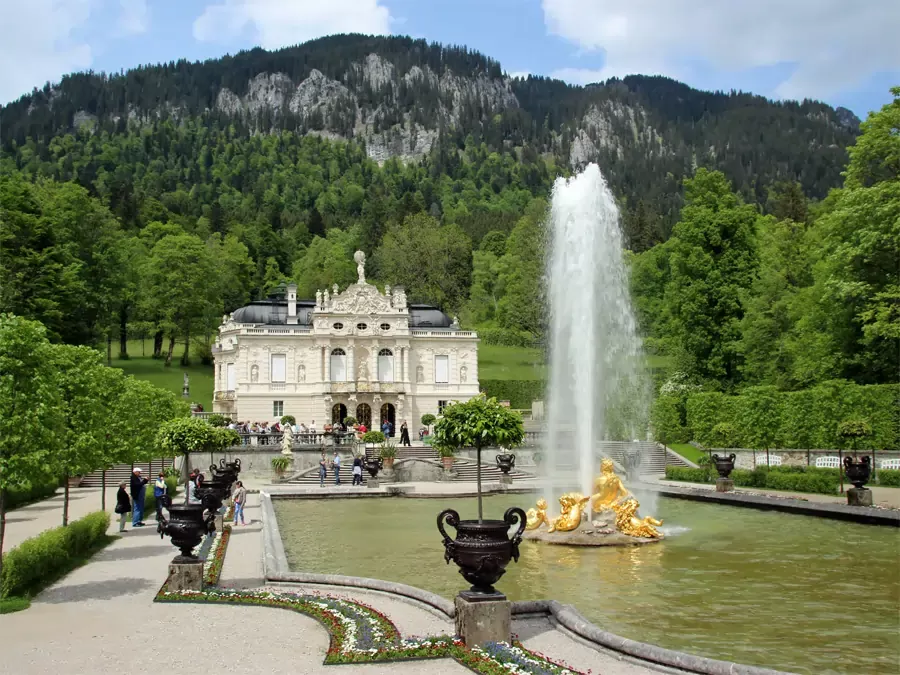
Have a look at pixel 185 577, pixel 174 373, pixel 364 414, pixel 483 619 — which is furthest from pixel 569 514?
pixel 174 373

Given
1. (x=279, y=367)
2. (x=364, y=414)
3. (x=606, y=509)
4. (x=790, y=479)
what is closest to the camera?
(x=606, y=509)

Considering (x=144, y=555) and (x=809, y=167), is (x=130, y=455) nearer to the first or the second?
(x=144, y=555)

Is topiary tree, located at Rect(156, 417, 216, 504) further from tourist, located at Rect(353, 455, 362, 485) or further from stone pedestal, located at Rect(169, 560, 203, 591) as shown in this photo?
tourist, located at Rect(353, 455, 362, 485)

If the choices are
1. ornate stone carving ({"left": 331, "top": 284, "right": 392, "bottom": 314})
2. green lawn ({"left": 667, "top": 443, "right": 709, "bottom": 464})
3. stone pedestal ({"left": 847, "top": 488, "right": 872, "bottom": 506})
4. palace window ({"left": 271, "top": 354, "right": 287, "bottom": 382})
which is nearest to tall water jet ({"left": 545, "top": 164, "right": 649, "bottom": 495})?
stone pedestal ({"left": 847, "top": 488, "right": 872, "bottom": 506})

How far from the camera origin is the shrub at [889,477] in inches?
1161

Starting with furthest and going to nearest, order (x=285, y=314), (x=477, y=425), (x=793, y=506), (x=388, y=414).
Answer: (x=285, y=314), (x=388, y=414), (x=793, y=506), (x=477, y=425)

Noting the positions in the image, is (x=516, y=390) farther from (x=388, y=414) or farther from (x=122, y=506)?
(x=122, y=506)

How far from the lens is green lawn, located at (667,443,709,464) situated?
4547cm

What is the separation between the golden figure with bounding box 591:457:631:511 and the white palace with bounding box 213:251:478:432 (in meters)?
41.9

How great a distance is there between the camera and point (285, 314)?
6569 cm

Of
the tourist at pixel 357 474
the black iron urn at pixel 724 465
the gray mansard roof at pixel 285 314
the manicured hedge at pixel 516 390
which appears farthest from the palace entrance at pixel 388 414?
the black iron urn at pixel 724 465

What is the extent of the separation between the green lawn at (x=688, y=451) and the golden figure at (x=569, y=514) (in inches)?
1042

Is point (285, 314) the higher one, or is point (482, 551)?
point (285, 314)

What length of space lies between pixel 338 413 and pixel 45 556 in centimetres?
Result: 4699
